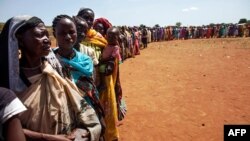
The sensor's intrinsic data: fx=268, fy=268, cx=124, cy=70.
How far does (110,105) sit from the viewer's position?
12.6 ft

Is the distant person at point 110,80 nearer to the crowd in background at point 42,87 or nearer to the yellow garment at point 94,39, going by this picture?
the yellow garment at point 94,39

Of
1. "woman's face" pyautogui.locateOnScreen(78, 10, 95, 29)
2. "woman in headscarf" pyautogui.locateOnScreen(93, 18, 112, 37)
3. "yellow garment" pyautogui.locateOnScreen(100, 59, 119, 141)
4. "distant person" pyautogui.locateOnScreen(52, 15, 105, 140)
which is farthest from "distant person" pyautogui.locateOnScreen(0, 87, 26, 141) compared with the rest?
"woman in headscarf" pyautogui.locateOnScreen(93, 18, 112, 37)

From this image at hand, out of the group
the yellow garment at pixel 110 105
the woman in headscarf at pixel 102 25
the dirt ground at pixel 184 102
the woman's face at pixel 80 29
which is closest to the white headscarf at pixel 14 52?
the woman's face at pixel 80 29

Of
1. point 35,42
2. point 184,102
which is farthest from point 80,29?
point 184,102

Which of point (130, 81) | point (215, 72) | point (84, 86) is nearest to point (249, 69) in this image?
point (215, 72)

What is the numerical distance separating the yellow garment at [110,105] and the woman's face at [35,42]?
182 cm

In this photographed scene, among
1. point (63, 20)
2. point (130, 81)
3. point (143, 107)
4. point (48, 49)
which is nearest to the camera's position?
point (48, 49)

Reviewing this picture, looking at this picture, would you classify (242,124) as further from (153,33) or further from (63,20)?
(153,33)

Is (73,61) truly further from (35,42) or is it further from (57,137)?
(57,137)

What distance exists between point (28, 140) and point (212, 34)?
35535 mm

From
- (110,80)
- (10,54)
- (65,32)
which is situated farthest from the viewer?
(110,80)

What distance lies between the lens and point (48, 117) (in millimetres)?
1829

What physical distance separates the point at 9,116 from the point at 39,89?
417 millimetres

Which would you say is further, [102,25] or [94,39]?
[102,25]
